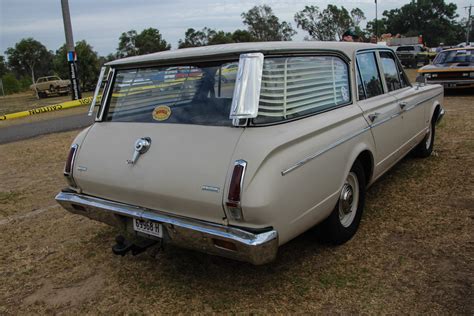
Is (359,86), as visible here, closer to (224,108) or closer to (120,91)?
(224,108)

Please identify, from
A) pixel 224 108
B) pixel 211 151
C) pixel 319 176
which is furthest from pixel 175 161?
pixel 319 176

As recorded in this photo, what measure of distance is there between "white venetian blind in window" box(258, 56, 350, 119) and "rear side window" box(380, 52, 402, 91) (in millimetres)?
1085


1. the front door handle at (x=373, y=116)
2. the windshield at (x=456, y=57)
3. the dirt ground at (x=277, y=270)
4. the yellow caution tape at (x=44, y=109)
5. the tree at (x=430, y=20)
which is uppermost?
the tree at (x=430, y=20)

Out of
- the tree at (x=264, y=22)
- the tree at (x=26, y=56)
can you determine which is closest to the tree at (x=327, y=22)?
the tree at (x=264, y=22)

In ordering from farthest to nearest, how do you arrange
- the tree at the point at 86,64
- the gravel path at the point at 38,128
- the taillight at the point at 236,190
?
the tree at the point at 86,64 → the gravel path at the point at 38,128 → the taillight at the point at 236,190

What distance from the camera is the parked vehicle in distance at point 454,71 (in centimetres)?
1217

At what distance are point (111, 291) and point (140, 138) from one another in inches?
44.9

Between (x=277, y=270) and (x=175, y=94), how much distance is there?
5.12 feet

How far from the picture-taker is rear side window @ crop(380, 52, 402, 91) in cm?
470

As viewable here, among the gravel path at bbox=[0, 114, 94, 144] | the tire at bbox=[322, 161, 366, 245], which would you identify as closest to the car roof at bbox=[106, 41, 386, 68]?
the tire at bbox=[322, 161, 366, 245]

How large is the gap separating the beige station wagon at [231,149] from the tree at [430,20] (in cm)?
8622

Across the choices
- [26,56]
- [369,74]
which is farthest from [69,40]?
[26,56]

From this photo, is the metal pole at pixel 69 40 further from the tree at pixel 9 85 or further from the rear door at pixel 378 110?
the rear door at pixel 378 110

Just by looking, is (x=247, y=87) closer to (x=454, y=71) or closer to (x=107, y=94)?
(x=107, y=94)
